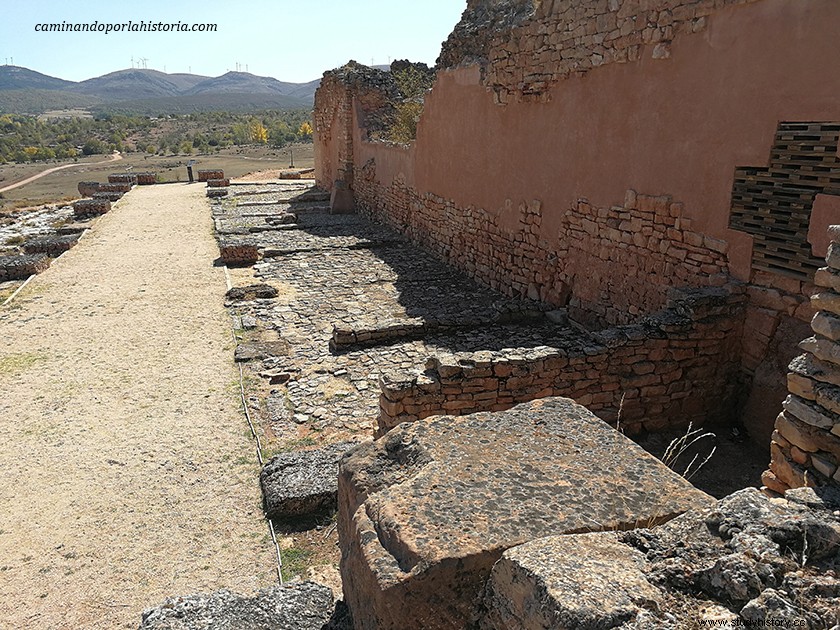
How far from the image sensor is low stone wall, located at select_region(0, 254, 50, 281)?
521 inches

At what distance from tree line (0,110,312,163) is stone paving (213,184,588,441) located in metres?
49.4

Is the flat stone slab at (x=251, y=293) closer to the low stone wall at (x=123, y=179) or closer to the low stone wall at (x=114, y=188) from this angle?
→ the low stone wall at (x=114, y=188)

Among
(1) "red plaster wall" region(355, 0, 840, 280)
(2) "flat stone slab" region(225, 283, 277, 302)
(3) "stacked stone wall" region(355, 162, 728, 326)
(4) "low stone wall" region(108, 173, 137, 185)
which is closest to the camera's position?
(1) "red plaster wall" region(355, 0, 840, 280)

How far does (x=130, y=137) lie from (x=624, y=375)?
8114 centimetres

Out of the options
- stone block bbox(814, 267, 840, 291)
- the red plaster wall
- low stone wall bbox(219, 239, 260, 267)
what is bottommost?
low stone wall bbox(219, 239, 260, 267)

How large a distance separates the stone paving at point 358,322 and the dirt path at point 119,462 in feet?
2.57

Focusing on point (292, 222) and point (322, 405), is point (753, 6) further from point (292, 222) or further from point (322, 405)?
point (292, 222)

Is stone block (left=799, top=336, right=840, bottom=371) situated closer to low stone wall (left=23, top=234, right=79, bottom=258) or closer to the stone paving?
the stone paving

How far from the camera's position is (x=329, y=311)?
402 inches

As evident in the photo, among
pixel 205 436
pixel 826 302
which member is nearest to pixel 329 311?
pixel 205 436

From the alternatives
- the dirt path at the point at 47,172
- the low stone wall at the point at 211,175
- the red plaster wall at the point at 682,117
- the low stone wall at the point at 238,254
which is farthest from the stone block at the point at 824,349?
the dirt path at the point at 47,172

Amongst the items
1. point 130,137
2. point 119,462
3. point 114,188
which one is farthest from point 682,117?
point 130,137

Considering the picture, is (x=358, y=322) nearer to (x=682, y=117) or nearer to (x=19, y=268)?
(x=682, y=117)

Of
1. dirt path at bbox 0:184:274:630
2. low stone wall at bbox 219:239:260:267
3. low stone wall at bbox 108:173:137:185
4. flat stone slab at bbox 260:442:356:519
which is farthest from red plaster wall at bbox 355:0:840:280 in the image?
low stone wall at bbox 108:173:137:185
